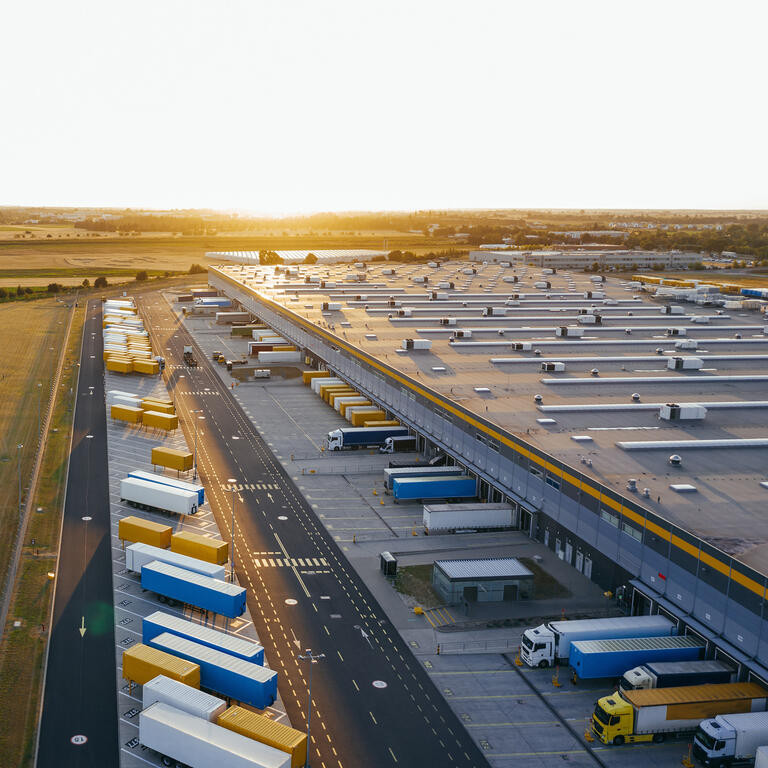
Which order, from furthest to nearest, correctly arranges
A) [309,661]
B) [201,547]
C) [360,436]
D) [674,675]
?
[360,436]
[201,547]
[309,661]
[674,675]

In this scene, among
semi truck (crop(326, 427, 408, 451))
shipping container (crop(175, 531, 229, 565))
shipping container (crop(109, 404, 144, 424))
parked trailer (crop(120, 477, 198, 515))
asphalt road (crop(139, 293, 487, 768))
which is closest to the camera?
asphalt road (crop(139, 293, 487, 768))

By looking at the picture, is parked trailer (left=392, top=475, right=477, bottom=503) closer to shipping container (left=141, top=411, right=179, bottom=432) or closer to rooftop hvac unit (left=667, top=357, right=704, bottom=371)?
shipping container (left=141, top=411, right=179, bottom=432)

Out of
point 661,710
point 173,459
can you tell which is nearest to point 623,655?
point 661,710

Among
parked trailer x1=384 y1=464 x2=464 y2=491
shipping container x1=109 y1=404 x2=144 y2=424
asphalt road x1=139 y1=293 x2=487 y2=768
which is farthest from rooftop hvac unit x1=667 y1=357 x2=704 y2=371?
shipping container x1=109 y1=404 x2=144 y2=424

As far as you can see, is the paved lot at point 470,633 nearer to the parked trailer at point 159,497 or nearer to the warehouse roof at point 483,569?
the warehouse roof at point 483,569

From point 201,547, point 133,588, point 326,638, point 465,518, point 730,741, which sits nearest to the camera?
point 730,741

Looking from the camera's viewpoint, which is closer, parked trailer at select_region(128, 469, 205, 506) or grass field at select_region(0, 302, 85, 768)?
grass field at select_region(0, 302, 85, 768)

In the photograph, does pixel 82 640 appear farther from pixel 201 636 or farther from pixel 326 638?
pixel 326 638

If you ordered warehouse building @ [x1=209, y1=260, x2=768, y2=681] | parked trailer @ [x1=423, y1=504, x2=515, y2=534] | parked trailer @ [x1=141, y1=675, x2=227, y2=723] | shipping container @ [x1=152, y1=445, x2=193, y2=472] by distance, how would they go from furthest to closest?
shipping container @ [x1=152, y1=445, x2=193, y2=472] < parked trailer @ [x1=423, y1=504, x2=515, y2=534] < warehouse building @ [x1=209, y1=260, x2=768, y2=681] < parked trailer @ [x1=141, y1=675, x2=227, y2=723]

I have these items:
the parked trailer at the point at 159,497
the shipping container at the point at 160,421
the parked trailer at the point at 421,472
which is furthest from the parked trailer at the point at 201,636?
the shipping container at the point at 160,421
